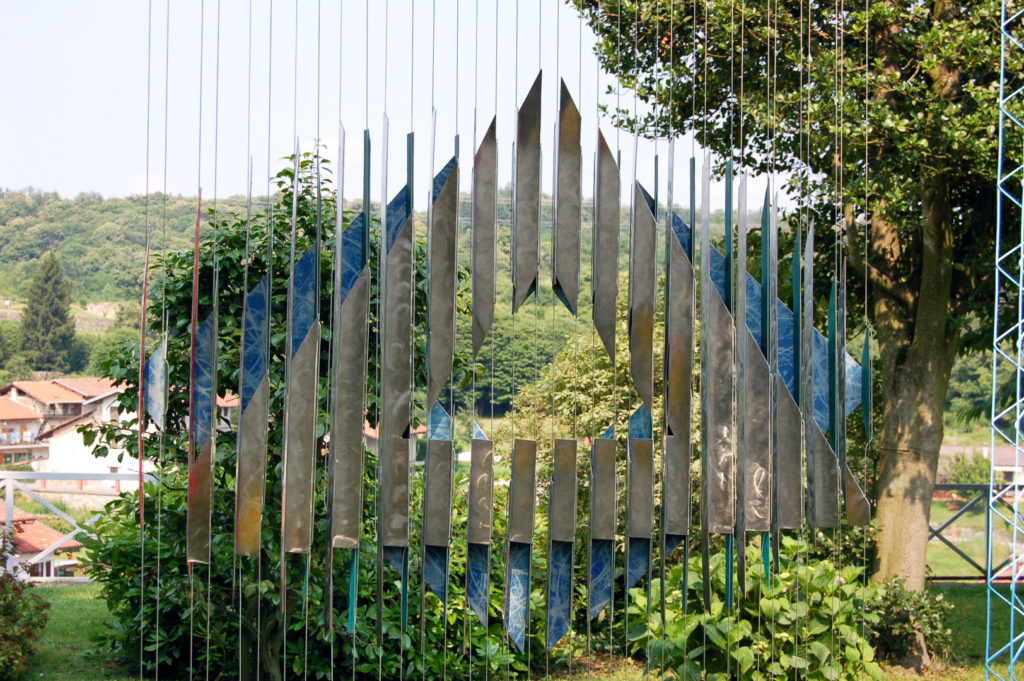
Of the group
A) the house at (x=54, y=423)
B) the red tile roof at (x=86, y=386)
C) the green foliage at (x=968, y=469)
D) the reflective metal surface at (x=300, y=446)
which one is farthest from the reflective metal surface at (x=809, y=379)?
the green foliage at (x=968, y=469)

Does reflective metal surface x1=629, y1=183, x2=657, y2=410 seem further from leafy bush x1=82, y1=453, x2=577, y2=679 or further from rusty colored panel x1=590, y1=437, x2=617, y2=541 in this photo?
leafy bush x1=82, y1=453, x2=577, y2=679

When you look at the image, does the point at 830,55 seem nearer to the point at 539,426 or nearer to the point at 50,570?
the point at 539,426

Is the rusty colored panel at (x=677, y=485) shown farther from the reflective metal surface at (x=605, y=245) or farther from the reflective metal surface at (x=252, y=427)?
the reflective metal surface at (x=252, y=427)

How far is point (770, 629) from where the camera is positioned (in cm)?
463

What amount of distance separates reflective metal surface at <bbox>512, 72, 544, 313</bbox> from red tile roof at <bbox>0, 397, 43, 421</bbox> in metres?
13.6

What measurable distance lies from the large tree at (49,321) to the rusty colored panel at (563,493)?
57.7 ft

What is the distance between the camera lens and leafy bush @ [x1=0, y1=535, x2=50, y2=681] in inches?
209

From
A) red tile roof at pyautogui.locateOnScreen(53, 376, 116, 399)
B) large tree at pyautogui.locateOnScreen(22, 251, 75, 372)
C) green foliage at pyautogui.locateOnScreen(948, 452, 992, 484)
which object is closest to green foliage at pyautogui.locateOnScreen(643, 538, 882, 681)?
red tile roof at pyautogui.locateOnScreen(53, 376, 116, 399)

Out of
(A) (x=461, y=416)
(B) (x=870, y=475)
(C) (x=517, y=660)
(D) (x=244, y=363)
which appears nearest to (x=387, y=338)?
(D) (x=244, y=363)

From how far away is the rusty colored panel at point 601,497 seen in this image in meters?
3.96

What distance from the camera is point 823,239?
7.70 m

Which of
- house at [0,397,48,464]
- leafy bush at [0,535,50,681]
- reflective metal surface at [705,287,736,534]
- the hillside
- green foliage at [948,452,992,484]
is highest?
the hillside

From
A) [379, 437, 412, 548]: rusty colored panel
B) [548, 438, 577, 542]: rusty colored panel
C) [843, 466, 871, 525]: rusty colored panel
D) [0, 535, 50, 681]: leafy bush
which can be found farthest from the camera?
[0, 535, 50, 681]: leafy bush

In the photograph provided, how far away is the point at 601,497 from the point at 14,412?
1390 centimetres
